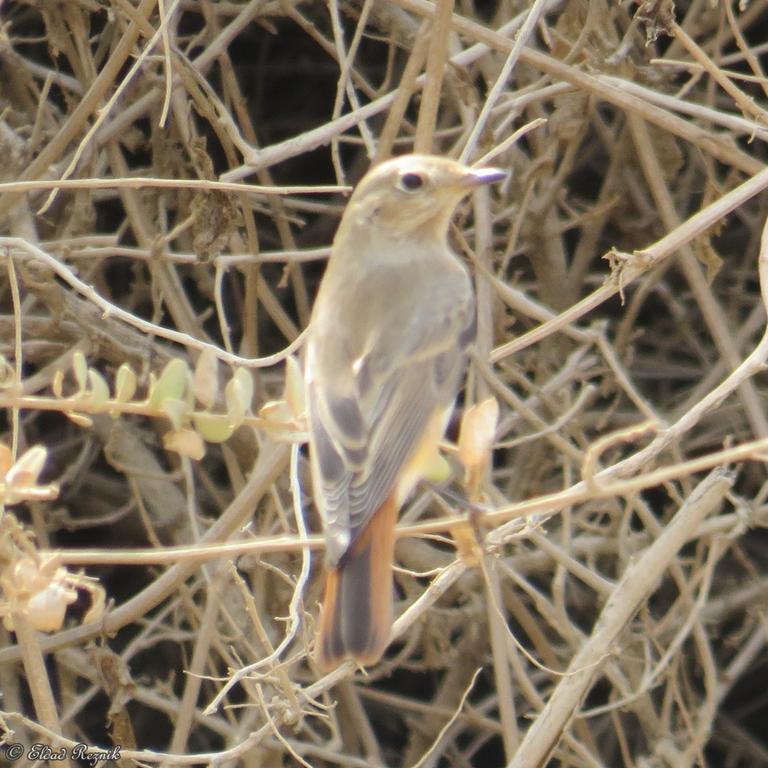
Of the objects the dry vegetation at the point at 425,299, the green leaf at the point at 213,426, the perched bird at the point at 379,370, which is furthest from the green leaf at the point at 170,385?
the dry vegetation at the point at 425,299

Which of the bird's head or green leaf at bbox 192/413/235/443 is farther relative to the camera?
the bird's head

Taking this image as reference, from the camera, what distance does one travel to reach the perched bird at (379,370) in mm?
2607

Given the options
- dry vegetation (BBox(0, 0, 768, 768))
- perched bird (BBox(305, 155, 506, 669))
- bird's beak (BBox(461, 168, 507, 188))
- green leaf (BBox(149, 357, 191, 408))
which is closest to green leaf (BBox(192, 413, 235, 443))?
green leaf (BBox(149, 357, 191, 408))

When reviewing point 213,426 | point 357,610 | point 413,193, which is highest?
point 213,426

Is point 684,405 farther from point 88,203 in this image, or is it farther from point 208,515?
point 88,203

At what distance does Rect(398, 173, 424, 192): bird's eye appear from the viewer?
3.36m

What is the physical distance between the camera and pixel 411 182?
3.40 metres

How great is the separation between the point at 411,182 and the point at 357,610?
1.19 metres

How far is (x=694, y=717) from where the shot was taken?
15.8 feet

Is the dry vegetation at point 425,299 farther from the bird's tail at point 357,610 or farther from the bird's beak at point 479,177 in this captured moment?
the bird's tail at point 357,610

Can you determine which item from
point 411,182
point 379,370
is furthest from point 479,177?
point 379,370

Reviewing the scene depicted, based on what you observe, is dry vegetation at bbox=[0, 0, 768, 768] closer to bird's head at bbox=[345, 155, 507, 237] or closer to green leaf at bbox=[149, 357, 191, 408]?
bird's head at bbox=[345, 155, 507, 237]

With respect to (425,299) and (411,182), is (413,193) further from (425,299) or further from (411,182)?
(425,299)

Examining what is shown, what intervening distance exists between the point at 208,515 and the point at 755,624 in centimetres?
177
